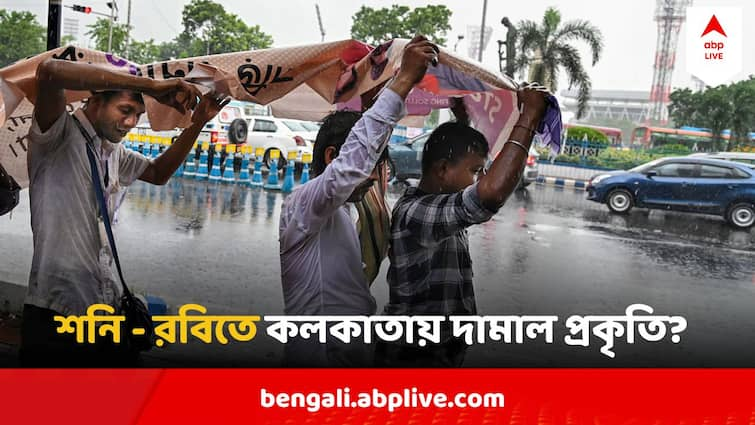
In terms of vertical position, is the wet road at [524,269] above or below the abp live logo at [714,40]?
below

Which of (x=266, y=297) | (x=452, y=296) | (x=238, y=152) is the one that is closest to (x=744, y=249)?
(x=266, y=297)

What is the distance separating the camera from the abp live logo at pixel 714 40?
3637mm

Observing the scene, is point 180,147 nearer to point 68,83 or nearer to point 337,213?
point 68,83

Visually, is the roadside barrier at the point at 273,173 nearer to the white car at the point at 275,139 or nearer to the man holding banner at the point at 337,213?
the white car at the point at 275,139

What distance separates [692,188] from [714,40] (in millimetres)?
7582

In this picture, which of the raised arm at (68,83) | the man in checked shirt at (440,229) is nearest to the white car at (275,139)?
the raised arm at (68,83)

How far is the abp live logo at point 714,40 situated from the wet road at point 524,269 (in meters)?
1.56

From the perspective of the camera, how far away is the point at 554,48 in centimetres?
1101

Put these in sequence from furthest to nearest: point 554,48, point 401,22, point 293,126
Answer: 1. point 293,126
2. point 554,48
3. point 401,22
